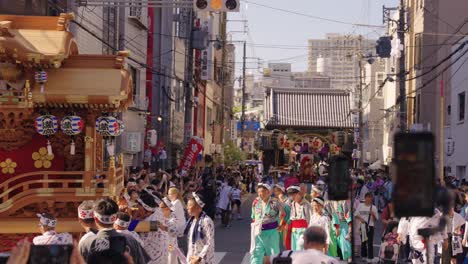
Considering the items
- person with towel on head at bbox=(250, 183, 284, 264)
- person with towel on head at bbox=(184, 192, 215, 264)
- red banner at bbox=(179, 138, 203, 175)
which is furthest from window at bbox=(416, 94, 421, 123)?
person with towel on head at bbox=(184, 192, 215, 264)

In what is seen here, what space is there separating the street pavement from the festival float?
11.8 ft

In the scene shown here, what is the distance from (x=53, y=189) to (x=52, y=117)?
4.65ft

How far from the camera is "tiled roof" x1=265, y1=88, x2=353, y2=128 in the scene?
180 feet

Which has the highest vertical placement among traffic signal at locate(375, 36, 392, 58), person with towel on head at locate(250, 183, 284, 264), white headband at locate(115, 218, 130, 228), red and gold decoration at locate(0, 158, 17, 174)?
traffic signal at locate(375, 36, 392, 58)

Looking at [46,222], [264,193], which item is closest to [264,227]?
[264,193]

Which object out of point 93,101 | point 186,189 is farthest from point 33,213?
point 186,189

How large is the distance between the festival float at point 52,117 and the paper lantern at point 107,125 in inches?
0.7

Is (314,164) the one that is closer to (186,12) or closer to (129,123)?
(129,123)

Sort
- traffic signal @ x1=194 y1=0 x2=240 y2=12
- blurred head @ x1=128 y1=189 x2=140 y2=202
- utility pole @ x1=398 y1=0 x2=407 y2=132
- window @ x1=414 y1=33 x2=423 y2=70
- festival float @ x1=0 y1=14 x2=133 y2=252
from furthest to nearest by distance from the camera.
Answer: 1. window @ x1=414 y1=33 x2=423 y2=70
2. utility pole @ x1=398 y1=0 x2=407 y2=132
3. traffic signal @ x1=194 y1=0 x2=240 y2=12
4. festival float @ x1=0 y1=14 x2=133 y2=252
5. blurred head @ x1=128 y1=189 x2=140 y2=202

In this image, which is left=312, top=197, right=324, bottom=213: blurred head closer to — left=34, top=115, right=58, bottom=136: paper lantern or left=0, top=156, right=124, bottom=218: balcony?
left=0, top=156, right=124, bottom=218: balcony

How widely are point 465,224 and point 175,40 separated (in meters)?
31.3

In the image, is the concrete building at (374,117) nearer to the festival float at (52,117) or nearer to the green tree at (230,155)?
the green tree at (230,155)

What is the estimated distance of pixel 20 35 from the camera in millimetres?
16297

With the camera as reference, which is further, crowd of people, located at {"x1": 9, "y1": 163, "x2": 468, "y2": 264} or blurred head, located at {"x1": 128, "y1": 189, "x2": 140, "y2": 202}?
blurred head, located at {"x1": 128, "y1": 189, "x2": 140, "y2": 202}
